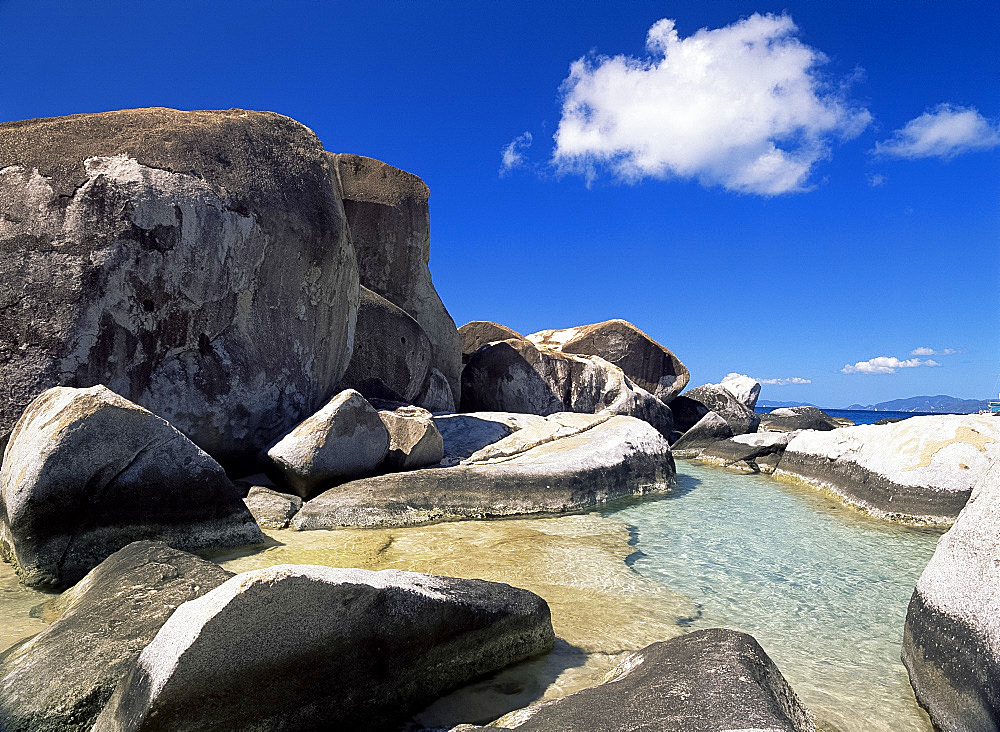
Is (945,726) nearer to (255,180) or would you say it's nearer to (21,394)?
(21,394)

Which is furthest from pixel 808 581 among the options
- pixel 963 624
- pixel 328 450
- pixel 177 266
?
pixel 177 266

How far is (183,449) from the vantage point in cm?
433

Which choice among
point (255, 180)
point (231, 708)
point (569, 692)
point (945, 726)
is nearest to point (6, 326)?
point (255, 180)

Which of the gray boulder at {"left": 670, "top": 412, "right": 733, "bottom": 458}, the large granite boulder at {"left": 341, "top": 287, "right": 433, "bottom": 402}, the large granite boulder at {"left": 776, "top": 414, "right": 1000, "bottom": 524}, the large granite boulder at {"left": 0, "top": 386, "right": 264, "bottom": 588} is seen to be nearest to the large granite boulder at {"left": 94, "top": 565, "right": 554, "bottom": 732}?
the large granite boulder at {"left": 0, "top": 386, "right": 264, "bottom": 588}

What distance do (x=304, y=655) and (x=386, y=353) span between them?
7201 mm

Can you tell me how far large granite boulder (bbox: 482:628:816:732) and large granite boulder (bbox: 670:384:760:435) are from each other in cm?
1457

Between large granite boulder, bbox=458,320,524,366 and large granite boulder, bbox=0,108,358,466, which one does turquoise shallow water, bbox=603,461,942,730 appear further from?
large granite boulder, bbox=458,320,524,366

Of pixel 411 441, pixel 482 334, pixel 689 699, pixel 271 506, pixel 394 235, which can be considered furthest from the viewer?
pixel 482 334

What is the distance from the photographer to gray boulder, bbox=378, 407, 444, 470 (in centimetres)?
652

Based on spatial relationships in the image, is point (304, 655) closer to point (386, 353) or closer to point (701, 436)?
point (386, 353)

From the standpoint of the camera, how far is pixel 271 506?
5445 millimetres

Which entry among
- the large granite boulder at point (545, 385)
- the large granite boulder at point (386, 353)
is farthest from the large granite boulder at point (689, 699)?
the large granite boulder at point (545, 385)

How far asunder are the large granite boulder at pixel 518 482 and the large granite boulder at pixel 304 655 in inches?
115

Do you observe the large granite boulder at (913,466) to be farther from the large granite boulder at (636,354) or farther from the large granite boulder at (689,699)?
the large granite boulder at (636,354)
